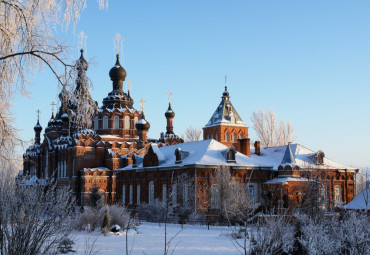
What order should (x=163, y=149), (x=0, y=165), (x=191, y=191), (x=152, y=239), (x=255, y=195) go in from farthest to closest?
(x=163, y=149) → (x=255, y=195) → (x=191, y=191) → (x=152, y=239) → (x=0, y=165)

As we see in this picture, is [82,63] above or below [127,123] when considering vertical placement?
below

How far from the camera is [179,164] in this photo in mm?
32719

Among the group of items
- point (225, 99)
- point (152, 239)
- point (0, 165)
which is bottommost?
point (152, 239)

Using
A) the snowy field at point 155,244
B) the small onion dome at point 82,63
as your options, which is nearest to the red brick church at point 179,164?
the snowy field at point 155,244

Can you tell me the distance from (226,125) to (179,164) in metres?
16.3

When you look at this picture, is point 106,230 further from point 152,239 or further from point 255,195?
point 255,195

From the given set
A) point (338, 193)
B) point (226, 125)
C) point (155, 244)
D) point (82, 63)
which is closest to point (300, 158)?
point (338, 193)

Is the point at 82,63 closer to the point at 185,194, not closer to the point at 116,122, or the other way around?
the point at 185,194

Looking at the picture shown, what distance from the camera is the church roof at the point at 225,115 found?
159ft

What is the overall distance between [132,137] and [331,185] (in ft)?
74.8

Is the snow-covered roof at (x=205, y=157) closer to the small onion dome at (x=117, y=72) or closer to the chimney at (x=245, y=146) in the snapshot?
the chimney at (x=245, y=146)

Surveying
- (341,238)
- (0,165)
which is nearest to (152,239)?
(341,238)

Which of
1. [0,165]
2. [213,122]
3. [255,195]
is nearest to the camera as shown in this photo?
[0,165]

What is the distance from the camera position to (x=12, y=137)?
7.79 metres
